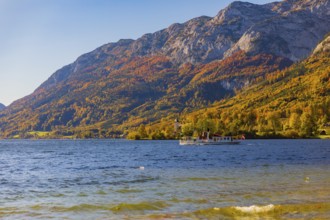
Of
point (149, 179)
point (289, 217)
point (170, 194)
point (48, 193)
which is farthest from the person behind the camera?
point (149, 179)

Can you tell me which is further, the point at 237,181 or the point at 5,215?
the point at 237,181

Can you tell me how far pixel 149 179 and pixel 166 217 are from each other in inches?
973

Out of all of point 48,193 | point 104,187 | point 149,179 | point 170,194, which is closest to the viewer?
point 170,194

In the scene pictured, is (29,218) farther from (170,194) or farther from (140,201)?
(170,194)

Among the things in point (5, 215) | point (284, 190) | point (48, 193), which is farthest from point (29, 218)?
point (284, 190)

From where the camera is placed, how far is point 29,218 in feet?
93.4

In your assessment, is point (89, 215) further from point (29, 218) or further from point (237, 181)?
point (237, 181)

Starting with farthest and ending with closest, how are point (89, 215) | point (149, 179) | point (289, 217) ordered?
point (149, 179) → point (89, 215) → point (289, 217)

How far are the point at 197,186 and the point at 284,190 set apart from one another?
30.0 ft

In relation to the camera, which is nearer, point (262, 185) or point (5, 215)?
point (5, 215)

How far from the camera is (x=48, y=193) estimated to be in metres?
41.0

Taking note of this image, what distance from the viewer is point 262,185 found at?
4309cm

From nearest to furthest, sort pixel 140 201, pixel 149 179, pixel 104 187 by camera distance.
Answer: pixel 140 201, pixel 104 187, pixel 149 179

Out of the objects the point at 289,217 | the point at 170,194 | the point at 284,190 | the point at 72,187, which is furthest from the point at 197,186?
the point at 289,217
